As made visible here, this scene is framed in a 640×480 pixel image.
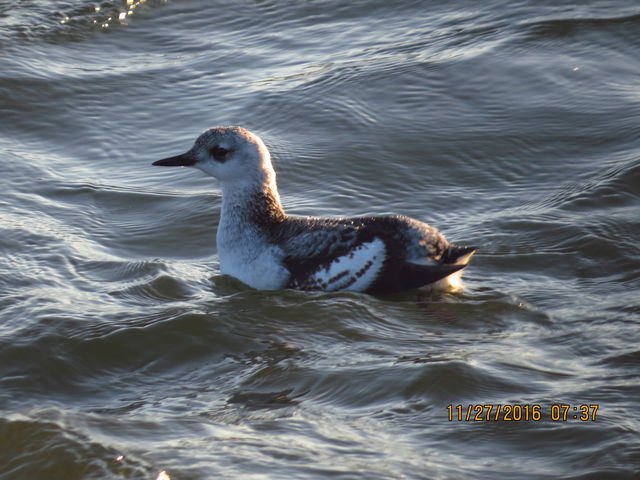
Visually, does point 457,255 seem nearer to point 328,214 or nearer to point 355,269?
point 355,269

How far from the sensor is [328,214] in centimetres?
846

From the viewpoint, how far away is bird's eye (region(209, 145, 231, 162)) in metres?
7.65

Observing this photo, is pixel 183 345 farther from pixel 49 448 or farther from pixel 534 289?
pixel 534 289

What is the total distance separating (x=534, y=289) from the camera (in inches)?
273

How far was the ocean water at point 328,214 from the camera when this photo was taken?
5.12 m

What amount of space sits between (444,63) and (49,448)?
22.3 ft

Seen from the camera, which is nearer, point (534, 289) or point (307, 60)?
point (534, 289)

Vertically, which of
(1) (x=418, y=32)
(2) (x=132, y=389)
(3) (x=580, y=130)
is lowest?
(2) (x=132, y=389)

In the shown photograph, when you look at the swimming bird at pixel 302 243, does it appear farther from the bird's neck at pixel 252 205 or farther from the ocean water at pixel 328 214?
the ocean water at pixel 328 214

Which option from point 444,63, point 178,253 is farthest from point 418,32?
point 178,253
